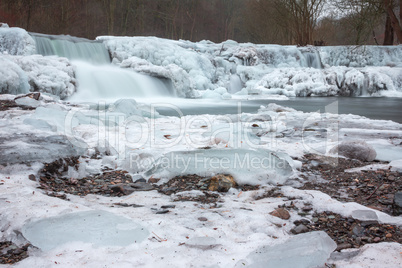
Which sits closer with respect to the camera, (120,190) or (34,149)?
(120,190)

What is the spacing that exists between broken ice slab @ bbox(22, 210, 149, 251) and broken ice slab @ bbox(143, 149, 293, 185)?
0.80 meters

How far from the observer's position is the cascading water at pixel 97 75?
27.9 ft

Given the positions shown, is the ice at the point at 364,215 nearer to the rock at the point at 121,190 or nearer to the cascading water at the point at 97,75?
the rock at the point at 121,190

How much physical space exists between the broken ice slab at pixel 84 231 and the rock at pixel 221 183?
0.70 metres

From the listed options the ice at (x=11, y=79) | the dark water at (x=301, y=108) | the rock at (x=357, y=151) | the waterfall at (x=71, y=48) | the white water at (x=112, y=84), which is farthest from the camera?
the waterfall at (x=71, y=48)

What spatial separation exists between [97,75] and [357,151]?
7709 mm

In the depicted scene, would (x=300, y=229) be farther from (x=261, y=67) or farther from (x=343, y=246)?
(x=261, y=67)

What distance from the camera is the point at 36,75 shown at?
285 inches

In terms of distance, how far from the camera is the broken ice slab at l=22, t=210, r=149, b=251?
4.27ft

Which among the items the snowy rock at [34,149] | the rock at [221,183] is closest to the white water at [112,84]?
the snowy rock at [34,149]

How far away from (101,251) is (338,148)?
232 centimetres

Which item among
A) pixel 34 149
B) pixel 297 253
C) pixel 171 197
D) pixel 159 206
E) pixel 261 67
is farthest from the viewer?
pixel 261 67

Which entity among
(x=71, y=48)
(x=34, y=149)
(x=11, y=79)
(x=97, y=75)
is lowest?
(x=34, y=149)

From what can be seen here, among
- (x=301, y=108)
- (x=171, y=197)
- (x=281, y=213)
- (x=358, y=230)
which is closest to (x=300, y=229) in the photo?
(x=281, y=213)
